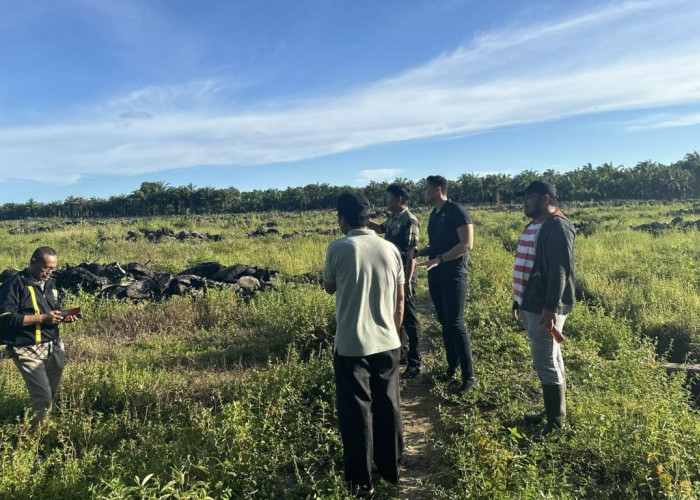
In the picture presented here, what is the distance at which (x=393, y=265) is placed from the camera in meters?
2.70

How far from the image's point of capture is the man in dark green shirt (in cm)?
412

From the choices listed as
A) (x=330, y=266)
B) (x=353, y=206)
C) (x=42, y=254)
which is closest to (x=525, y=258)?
(x=353, y=206)

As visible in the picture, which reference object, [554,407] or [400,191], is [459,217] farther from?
[554,407]

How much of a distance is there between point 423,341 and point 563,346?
1.74m

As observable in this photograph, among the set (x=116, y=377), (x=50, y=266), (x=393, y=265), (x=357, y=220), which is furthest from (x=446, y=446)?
(x=50, y=266)

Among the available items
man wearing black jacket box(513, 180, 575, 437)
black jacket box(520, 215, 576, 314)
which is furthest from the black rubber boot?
black jacket box(520, 215, 576, 314)

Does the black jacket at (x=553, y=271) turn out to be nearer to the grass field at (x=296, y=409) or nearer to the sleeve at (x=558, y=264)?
the sleeve at (x=558, y=264)

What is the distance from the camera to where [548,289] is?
9.85 feet

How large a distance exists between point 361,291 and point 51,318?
2583mm

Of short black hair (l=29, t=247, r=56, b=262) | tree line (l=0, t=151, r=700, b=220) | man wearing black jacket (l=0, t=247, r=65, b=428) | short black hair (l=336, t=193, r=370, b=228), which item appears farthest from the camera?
tree line (l=0, t=151, r=700, b=220)

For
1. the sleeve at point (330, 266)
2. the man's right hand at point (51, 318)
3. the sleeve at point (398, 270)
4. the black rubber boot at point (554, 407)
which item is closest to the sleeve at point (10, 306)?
the man's right hand at point (51, 318)

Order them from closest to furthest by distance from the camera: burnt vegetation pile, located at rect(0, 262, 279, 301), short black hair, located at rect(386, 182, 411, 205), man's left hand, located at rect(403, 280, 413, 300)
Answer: man's left hand, located at rect(403, 280, 413, 300) → short black hair, located at rect(386, 182, 411, 205) → burnt vegetation pile, located at rect(0, 262, 279, 301)

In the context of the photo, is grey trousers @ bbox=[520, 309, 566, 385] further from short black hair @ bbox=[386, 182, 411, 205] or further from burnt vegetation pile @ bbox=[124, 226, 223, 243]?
burnt vegetation pile @ bbox=[124, 226, 223, 243]

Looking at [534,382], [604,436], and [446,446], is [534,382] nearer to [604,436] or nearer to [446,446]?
[604,436]
